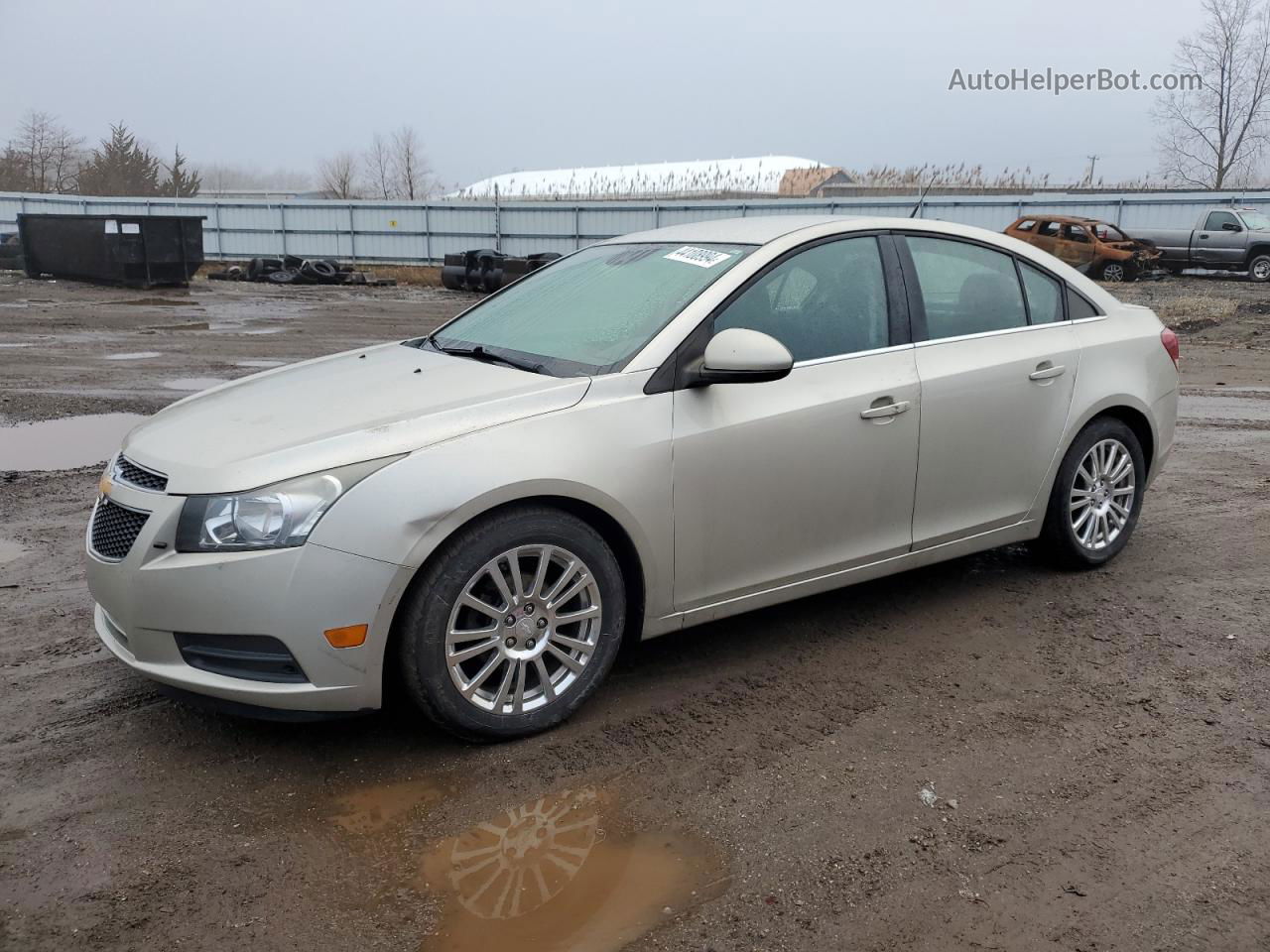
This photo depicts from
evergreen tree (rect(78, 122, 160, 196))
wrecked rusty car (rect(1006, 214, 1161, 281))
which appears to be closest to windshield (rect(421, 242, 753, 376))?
wrecked rusty car (rect(1006, 214, 1161, 281))

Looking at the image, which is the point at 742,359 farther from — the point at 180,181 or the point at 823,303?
the point at 180,181

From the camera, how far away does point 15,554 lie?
540 cm

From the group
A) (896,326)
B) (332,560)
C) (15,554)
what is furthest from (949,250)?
(15,554)

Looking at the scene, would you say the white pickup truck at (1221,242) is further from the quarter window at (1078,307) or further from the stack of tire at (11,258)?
the stack of tire at (11,258)

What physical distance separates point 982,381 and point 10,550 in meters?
4.79

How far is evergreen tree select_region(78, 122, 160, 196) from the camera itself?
229ft

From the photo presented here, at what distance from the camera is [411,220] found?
3841cm

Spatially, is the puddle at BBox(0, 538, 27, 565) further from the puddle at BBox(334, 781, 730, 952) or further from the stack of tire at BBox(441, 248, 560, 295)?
the stack of tire at BBox(441, 248, 560, 295)

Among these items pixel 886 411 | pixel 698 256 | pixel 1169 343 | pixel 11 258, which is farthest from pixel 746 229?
pixel 11 258

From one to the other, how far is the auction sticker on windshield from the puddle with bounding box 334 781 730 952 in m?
2.07

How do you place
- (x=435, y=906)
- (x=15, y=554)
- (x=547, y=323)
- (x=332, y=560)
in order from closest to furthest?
(x=435, y=906), (x=332, y=560), (x=547, y=323), (x=15, y=554)

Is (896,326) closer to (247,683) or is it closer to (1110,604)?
(1110,604)

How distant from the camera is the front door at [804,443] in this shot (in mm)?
3787

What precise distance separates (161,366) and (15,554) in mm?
7796
